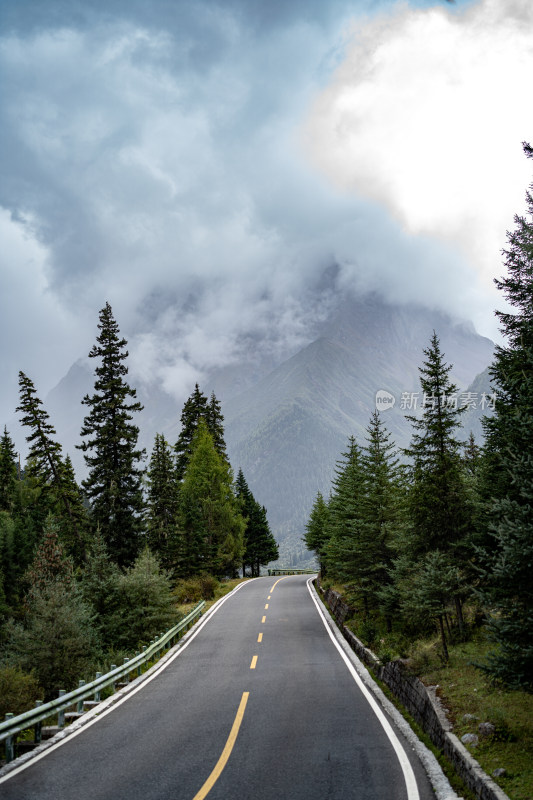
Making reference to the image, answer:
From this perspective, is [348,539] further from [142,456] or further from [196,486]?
[196,486]


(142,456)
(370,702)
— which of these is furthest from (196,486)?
(370,702)

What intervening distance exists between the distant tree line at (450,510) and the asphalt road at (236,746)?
2840mm

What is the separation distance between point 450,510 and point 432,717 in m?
9.43

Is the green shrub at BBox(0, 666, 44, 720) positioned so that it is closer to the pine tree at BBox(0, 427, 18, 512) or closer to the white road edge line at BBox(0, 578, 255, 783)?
the white road edge line at BBox(0, 578, 255, 783)

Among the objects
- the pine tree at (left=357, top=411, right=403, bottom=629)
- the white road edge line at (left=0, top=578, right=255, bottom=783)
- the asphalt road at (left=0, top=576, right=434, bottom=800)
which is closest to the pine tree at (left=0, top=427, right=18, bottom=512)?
the white road edge line at (left=0, top=578, right=255, bottom=783)

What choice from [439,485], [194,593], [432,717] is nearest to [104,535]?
[194,593]

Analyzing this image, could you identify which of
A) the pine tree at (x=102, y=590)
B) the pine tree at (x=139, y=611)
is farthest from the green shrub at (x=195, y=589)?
the pine tree at (x=139, y=611)

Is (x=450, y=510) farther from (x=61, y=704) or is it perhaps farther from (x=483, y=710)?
(x=61, y=704)

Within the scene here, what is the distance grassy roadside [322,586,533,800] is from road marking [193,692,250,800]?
362cm

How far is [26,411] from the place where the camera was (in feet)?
108

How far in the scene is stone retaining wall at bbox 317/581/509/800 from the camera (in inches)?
271

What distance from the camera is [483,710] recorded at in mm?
9633

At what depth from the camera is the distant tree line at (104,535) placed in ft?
62.8

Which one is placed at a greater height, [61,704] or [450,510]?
[450,510]
